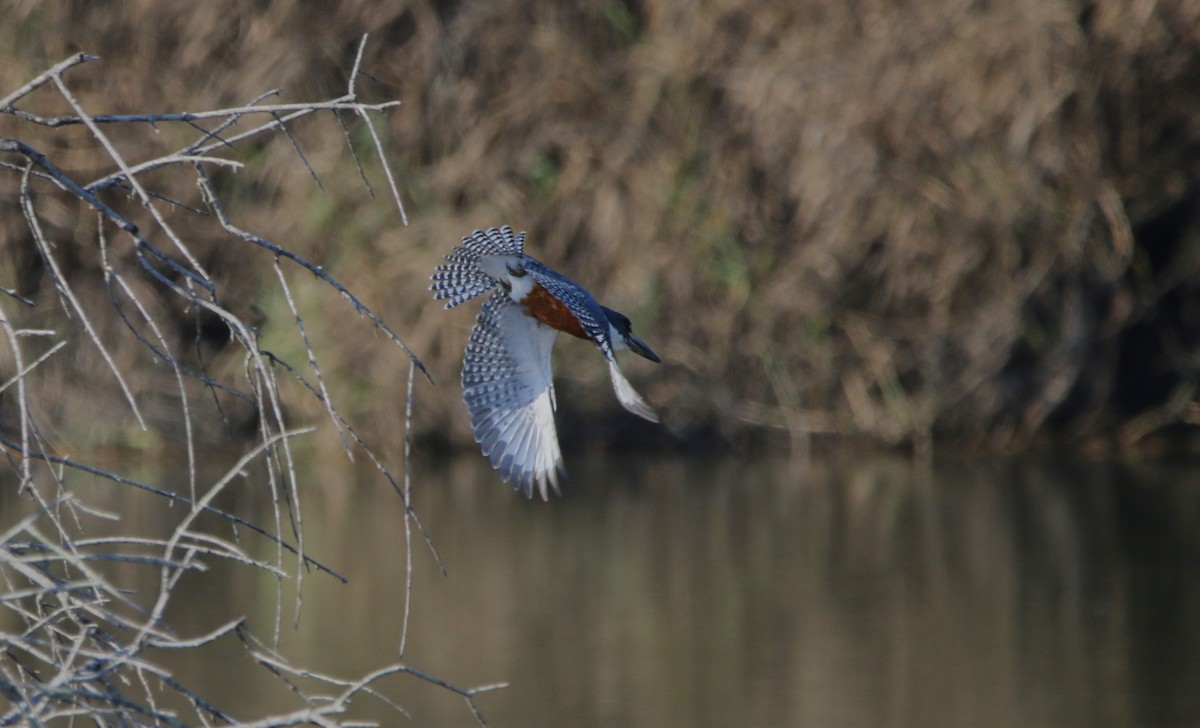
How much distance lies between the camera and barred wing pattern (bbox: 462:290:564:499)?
3334 mm

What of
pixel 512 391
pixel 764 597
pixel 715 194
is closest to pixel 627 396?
pixel 512 391

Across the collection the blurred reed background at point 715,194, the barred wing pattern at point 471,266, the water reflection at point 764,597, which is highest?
the blurred reed background at point 715,194

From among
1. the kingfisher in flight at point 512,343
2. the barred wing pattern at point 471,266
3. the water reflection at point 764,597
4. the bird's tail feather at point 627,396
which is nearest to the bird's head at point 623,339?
the kingfisher in flight at point 512,343

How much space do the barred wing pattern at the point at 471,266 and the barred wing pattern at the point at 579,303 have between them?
0.09 meters

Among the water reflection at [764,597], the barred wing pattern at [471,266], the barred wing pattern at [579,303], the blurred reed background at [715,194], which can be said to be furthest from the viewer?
the blurred reed background at [715,194]

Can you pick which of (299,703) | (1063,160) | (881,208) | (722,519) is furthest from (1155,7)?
(299,703)

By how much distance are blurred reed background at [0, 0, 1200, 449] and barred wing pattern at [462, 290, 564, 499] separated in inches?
203

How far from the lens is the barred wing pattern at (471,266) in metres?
3.45

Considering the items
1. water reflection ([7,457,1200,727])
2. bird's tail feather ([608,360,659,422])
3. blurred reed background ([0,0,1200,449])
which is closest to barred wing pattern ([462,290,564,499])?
bird's tail feather ([608,360,659,422])

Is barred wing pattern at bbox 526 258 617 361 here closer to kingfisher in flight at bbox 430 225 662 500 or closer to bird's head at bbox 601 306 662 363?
kingfisher in flight at bbox 430 225 662 500

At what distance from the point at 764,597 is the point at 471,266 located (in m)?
3.88

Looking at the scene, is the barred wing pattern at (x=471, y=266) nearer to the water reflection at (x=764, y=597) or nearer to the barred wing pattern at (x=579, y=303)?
the barred wing pattern at (x=579, y=303)

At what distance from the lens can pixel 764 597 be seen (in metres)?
7.09

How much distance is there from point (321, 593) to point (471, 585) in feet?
2.44
